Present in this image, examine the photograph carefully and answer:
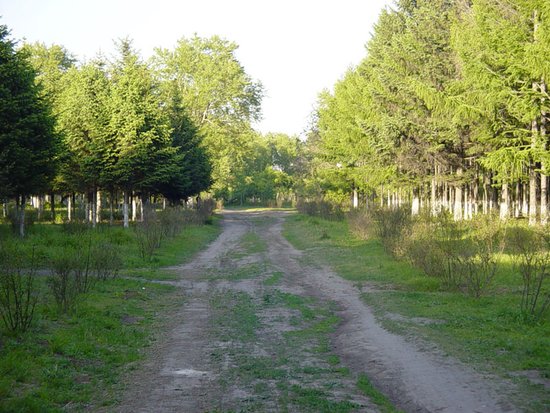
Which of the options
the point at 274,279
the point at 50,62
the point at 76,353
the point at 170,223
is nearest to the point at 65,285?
the point at 76,353

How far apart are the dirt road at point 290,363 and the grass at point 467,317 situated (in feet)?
1.56

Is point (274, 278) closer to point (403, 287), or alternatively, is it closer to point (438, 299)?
point (403, 287)

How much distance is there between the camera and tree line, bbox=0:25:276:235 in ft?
82.7

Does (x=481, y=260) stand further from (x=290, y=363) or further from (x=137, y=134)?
(x=137, y=134)

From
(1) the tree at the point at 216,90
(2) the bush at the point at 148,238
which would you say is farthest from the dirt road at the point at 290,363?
(1) the tree at the point at 216,90

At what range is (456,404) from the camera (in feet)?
22.9

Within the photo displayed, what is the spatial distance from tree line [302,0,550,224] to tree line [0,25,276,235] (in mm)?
12947

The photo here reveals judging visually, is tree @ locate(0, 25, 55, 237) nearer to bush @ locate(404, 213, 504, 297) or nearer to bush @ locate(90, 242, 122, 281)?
bush @ locate(90, 242, 122, 281)

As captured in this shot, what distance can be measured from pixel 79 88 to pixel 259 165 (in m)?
87.8

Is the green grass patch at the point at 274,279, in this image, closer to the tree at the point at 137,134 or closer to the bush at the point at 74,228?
the bush at the point at 74,228

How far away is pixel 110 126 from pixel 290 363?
88.4 ft

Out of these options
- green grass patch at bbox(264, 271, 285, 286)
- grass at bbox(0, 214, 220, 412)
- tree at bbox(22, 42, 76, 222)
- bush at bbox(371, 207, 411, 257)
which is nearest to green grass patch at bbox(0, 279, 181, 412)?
grass at bbox(0, 214, 220, 412)

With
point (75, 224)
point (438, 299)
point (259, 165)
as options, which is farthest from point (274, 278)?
point (259, 165)

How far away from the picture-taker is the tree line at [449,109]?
78.6 ft
